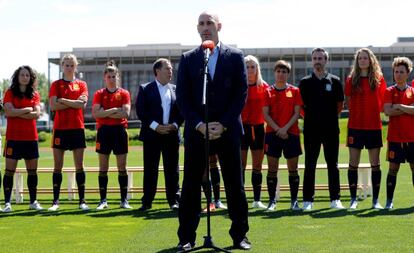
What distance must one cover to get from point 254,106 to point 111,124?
2087 mm

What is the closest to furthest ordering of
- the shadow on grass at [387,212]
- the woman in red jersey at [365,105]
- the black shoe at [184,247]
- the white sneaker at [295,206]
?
the black shoe at [184,247] < the shadow on grass at [387,212] < the woman in red jersey at [365,105] < the white sneaker at [295,206]

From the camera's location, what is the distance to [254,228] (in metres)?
7.73

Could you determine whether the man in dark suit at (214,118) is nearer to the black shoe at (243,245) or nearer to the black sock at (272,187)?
the black shoe at (243,245)

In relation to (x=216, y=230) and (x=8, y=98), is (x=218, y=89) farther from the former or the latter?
(x=8, y=98)

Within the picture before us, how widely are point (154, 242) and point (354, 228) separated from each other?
7.47ft

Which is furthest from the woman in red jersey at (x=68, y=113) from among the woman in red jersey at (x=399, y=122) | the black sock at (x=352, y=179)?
the woman in red jersey at (x=399, y=122)

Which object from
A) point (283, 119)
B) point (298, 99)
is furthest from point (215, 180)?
point (298, 99)

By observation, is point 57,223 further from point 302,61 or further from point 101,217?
point 302,61

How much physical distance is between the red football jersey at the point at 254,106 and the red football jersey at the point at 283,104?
127 millimetres

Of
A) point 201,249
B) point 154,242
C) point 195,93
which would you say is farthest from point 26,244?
point 195,93

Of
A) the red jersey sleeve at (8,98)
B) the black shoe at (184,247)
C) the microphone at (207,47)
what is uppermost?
the microphone at (207,47)

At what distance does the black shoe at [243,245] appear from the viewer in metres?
6.47

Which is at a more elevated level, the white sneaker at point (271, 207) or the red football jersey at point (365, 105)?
the red football jersey at point (365, 105)

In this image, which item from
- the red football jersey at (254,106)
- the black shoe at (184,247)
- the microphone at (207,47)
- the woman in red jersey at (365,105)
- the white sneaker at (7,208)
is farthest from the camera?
the white sneaker at (7,208)
